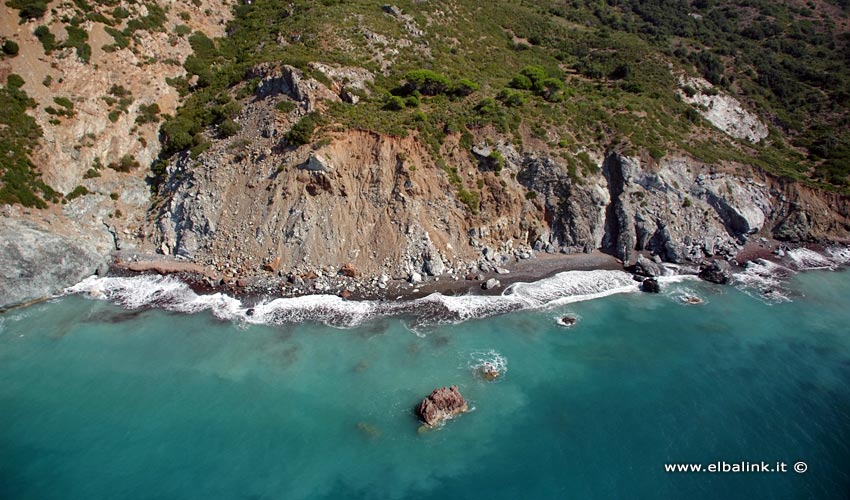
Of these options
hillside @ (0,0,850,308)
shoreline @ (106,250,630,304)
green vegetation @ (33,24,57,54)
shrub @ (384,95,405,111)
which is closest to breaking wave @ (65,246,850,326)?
shoreline @ (106,250,630,304)

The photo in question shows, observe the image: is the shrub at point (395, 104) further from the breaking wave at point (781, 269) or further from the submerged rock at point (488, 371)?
the breaking wave at point (781, 269)

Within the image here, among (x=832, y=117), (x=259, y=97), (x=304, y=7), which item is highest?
(x=304, y=7)

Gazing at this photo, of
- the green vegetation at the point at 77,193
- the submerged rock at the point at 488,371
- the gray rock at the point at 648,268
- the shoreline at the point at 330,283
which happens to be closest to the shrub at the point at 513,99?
the shoreline at the point at 330,283

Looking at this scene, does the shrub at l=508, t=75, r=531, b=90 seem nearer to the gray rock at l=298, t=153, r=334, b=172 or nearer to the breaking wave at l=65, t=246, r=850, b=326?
the breaking wave at l=65, t=246, r=850, b=326

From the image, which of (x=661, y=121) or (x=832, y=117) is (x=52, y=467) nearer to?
(x=661, y=121)

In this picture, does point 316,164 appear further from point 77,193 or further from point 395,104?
point 77,193

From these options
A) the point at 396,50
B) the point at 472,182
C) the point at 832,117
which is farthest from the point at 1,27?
the point at 832,117
